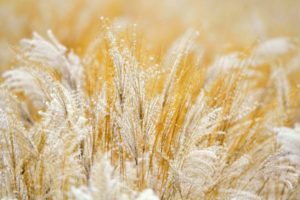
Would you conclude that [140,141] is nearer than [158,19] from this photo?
Yes

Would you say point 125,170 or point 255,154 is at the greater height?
point 255,154

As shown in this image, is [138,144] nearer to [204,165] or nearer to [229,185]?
[204,165]

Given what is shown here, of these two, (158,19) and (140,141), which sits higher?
(158,19)

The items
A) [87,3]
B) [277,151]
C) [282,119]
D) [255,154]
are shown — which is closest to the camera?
[277,151]

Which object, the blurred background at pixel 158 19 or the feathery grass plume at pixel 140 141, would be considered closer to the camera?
the feathery grass plume at pixel 140 141

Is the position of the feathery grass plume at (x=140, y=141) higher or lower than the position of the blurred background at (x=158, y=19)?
lower

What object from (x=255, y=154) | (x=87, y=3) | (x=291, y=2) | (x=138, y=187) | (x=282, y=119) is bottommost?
(x=138, y=187)

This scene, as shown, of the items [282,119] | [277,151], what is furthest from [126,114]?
[282,119]

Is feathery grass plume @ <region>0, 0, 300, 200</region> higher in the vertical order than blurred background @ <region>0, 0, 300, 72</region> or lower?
lower

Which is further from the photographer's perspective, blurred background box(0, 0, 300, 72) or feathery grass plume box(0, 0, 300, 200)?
blurred background box(0, 0, 300, 72)

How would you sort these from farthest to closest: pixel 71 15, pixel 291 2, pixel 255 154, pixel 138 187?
pixel 291 2 < pixel 71 15 < pixel 255 154 < pixel 138 187

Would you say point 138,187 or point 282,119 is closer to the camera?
point 138,187
